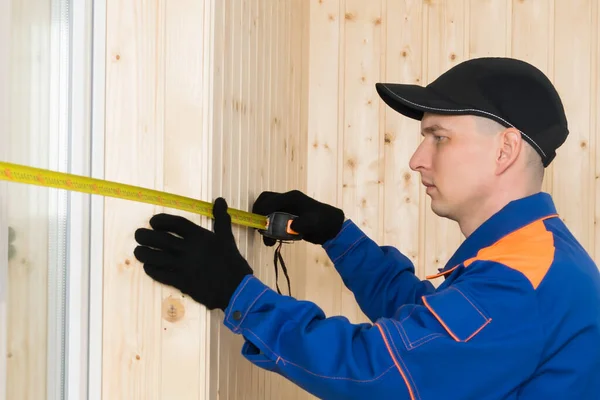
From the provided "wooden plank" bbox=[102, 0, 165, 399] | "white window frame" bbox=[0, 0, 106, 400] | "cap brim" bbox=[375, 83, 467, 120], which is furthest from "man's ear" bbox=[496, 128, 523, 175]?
"white window frame" bbox=[0, 0, 106, 400]

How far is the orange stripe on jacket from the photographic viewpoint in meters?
1.45

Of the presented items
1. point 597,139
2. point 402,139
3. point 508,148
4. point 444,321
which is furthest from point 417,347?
point 597,139

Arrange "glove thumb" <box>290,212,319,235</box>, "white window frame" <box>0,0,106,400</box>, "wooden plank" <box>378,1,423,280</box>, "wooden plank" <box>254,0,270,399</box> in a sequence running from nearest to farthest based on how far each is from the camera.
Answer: "white window frame" <box>0,0,106,400</box>
"glove thumb" <box>290,212,319,235</box>
"wooden plank" <box>254,0,270,399</box>
"wooden plank" <box>378,1,423,280</box>

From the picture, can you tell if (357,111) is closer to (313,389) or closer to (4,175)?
(313,389)

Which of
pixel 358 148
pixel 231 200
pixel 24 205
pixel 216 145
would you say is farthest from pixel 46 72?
pixel 358 148

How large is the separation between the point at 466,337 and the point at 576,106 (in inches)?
69.2

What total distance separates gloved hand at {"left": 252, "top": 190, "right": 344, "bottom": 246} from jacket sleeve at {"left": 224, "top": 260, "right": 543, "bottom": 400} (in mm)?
573

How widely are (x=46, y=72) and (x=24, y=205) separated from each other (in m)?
0.29

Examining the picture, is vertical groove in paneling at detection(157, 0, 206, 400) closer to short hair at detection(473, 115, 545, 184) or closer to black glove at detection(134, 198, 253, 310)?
black glove at detection(134, 198, 253, 310)

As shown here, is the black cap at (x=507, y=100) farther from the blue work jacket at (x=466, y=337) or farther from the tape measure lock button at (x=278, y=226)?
the tape measure lock button at (x=278, y=226)

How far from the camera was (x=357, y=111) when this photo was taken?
9.70ft

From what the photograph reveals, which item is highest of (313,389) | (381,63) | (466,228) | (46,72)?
(381,63)

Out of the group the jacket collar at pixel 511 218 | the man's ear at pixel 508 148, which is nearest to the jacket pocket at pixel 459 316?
the jacket collar at pixel 511 218

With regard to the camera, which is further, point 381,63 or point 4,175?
point 381,63
